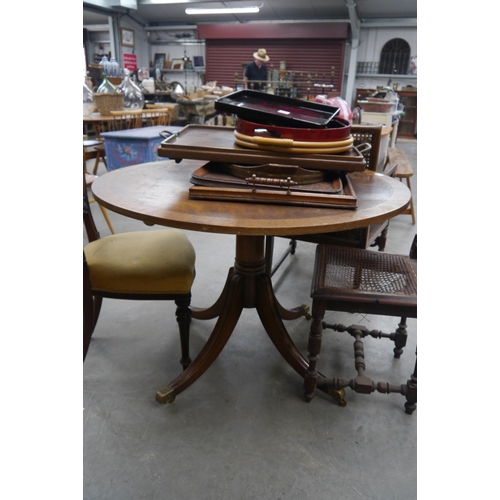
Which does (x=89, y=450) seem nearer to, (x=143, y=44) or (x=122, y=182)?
(x=122, y=182)

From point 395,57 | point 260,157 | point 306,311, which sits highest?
point 395,57

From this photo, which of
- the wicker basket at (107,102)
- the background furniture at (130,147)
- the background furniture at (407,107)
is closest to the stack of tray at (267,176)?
the background furniture at (130,147)

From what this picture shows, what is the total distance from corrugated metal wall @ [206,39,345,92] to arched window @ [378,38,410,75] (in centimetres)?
130

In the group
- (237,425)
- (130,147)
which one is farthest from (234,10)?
(237,425)

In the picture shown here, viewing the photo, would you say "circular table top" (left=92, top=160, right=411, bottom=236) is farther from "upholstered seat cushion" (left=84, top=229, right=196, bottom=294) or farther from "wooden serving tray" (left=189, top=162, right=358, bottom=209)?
"upholstered seat cushion" (left=84, top=229, right=196, bottom=294)

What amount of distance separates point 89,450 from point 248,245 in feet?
3.01

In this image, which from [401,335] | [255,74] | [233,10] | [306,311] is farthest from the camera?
[233,10]

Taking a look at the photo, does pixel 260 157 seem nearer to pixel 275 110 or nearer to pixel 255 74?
pixel 275 110

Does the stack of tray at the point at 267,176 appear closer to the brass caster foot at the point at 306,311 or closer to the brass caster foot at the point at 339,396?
the brass caster foot at the point at 339,396

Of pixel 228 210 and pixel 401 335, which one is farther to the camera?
pixel 401 335

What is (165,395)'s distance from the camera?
1499 mm

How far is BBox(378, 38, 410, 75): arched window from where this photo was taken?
1000cm

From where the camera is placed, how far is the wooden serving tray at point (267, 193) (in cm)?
108

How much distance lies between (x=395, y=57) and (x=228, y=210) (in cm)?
1105
